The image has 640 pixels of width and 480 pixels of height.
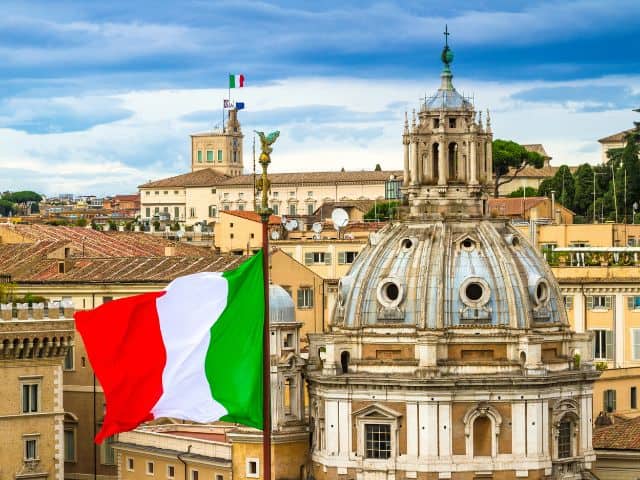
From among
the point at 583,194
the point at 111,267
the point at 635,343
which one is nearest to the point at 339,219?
the point at 111,267

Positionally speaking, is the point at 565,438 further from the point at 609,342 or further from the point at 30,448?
the point at 609,342

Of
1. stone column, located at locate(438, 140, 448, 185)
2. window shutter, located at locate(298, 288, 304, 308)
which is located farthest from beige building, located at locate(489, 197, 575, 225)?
stone column, located at locate(438, 140, 448, 185)

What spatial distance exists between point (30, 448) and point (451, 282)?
54.0ft

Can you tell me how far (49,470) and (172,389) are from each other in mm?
42980

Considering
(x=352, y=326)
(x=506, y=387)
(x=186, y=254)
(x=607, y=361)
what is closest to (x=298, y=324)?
Result: (x=352, y=326)

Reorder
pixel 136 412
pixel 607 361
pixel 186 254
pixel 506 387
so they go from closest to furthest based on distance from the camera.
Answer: pixel 136 412 → pixel 506 387 → pixel 607 361 → pixel 186 254

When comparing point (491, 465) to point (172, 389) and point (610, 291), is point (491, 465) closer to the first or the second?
point (610, 291)

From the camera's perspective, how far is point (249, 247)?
414 ft

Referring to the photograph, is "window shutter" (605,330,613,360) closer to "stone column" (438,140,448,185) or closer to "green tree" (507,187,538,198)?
"stone column" (438,140,448,185)

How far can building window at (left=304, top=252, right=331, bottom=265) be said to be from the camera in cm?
11938

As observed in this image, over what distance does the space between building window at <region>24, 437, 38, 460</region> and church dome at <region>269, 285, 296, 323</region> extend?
10.1 metres

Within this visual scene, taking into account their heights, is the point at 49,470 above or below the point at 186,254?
below

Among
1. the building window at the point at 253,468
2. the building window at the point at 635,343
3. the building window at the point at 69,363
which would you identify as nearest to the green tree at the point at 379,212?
the building window at the point at 635,343

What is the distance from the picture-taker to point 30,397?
3524 inches
